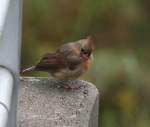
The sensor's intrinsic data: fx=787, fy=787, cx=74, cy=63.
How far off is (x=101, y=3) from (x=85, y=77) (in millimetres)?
748

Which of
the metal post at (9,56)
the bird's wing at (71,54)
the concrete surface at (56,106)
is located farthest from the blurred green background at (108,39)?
the metal post at (9,56)

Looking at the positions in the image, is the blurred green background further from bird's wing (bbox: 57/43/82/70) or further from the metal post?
the metal post

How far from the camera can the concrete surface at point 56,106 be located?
3.03 m

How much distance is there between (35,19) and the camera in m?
6.86

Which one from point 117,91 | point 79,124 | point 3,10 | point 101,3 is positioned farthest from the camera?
point 101,3

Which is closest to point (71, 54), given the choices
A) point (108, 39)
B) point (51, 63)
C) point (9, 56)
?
point (51, 63)

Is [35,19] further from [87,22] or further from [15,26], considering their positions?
[15,26]

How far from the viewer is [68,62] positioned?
5.04m

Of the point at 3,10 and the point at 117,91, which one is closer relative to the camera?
the point at 3,10

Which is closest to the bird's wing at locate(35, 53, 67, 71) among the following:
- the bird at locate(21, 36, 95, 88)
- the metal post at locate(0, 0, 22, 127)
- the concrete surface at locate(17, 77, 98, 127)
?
the bird at locate(21, 36, 95, 88)

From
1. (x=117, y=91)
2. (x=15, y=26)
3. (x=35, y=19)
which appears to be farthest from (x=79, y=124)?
(x=35, y=19)

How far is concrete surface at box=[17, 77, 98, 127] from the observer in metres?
3.03

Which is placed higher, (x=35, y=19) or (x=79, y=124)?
(x=35, y=19)

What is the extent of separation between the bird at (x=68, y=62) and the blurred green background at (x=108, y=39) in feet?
4.06
